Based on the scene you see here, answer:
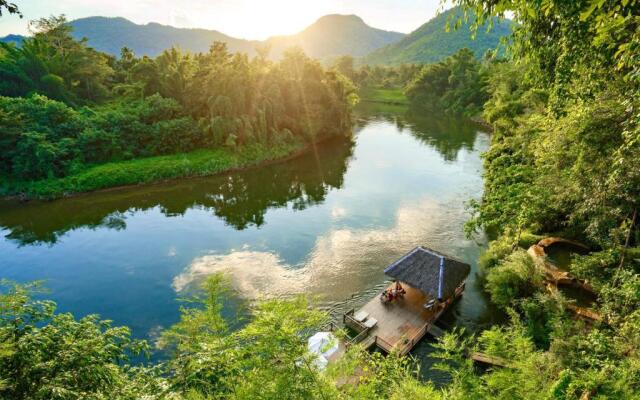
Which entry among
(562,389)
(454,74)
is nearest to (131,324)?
(562,389)

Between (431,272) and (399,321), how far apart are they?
98.4 inches

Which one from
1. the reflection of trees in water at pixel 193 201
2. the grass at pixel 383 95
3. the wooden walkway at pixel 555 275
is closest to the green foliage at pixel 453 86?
the grass at pixel 383 95

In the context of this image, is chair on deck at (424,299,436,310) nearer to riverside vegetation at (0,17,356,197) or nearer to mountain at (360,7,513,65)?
riverside vegetation at (0,17,356,197)

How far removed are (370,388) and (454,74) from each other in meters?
76.8

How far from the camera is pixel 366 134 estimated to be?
48125 millimetres

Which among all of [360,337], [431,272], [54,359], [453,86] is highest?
[54,359]

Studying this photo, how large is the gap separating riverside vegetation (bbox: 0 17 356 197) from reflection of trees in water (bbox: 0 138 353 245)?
71.7 inches

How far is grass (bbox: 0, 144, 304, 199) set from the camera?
85.6 ft

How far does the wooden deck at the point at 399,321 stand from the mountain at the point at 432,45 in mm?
133141

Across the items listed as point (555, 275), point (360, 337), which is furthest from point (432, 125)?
point (360, 337)

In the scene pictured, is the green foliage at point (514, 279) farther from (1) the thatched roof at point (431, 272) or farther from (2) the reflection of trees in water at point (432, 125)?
(2) the reflection of trees in water at point (432, 125)

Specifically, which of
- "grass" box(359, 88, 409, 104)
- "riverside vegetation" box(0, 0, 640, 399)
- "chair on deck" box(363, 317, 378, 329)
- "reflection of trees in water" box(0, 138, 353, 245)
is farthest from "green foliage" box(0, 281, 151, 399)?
"grass" box(359, 88, 409, 104)

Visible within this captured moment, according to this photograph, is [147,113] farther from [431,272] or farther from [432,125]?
[432,125]

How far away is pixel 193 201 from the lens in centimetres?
2683
